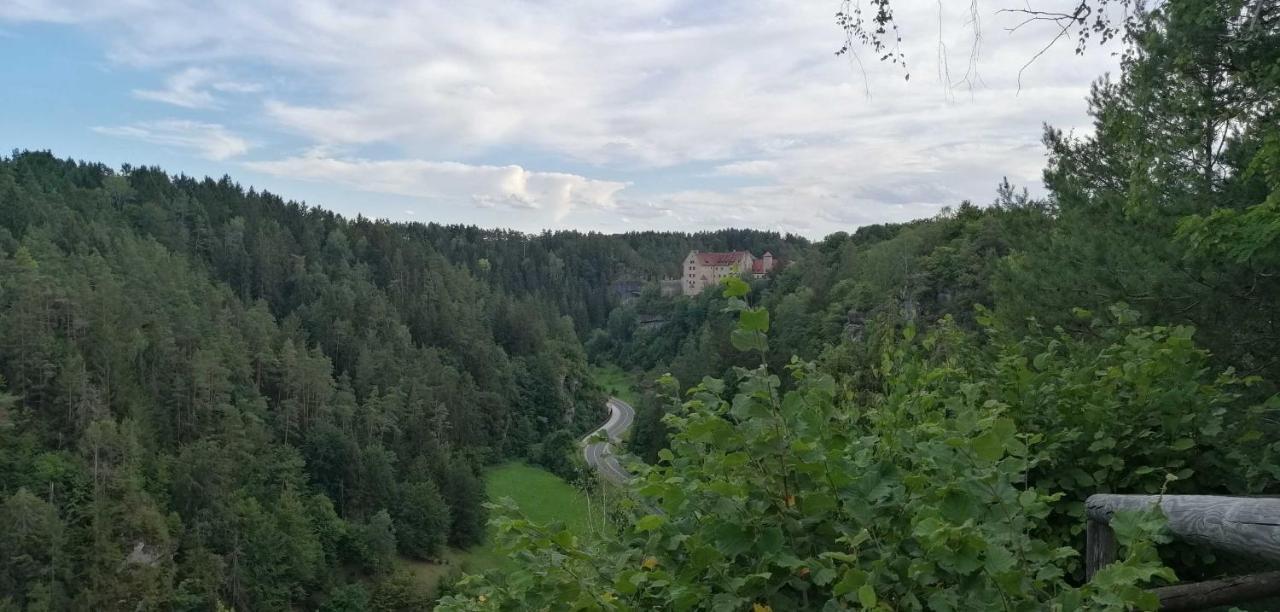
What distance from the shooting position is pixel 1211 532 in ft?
6.79

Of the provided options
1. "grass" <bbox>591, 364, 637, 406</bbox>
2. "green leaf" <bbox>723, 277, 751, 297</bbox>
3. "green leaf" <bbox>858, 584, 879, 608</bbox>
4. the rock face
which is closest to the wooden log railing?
"green leaf" <bbox>858, 584, 879, 608</bbox>

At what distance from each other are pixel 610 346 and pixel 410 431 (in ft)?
162

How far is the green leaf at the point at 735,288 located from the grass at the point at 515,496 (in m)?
42.9

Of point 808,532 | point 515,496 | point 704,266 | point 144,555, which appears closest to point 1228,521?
point 808,532

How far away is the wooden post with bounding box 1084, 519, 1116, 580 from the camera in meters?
2.65

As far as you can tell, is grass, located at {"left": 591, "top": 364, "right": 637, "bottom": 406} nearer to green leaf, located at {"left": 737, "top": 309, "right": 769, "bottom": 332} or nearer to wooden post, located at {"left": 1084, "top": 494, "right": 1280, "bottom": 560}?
wooden post, located at {"left": 1084, "top": 494, "right": 1280, "bottom": 560}

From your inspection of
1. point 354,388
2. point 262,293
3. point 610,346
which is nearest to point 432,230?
point 610,346

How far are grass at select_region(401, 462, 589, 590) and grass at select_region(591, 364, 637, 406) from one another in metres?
21.9

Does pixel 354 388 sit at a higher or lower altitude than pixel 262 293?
lower

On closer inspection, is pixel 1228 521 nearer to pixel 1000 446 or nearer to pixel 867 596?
pixel 1000 446

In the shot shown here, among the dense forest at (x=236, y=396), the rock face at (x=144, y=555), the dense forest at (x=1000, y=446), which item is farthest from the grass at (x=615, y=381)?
the dense forest at (x=1000, y=446)

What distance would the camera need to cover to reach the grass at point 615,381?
3533 inches

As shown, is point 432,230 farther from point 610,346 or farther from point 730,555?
point 730,555

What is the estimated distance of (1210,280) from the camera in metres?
7.32
